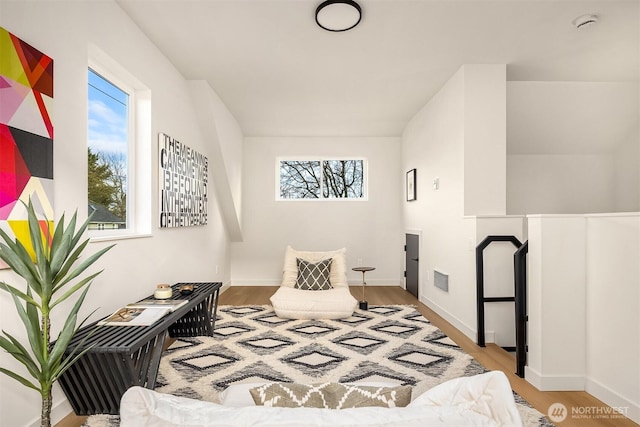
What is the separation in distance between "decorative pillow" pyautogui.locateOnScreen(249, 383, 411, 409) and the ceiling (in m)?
2.49

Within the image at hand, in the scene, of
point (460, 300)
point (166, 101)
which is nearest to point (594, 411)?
point (460, 300)

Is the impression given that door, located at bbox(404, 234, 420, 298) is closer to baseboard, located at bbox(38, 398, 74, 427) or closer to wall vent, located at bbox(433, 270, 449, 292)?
wall vent, located at bbox(433, 270, 449, 292)

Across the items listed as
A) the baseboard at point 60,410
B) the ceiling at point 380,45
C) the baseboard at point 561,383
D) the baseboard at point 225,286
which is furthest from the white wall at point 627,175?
the baseboard at point 60,410

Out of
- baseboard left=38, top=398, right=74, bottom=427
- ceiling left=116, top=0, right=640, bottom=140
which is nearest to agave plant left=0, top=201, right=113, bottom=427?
baseboard left=38, top=398, right=74, bottom=427

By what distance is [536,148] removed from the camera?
15.5 ft

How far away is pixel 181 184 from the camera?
11.9 ft

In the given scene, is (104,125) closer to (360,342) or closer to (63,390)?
(63,390)

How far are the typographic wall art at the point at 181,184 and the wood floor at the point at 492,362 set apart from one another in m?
1.46

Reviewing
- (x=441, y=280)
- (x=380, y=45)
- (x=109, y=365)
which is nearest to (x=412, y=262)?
(x=441, y=280)

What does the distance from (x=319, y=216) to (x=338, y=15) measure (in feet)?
13.0

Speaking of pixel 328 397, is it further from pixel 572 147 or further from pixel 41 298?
pixel 572 147

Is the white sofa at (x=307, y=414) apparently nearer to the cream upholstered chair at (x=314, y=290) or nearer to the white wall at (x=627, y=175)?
the cream upholstered chair at (x=314, y=290)

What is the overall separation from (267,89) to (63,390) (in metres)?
3.34

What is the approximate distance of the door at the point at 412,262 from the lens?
203 inches
